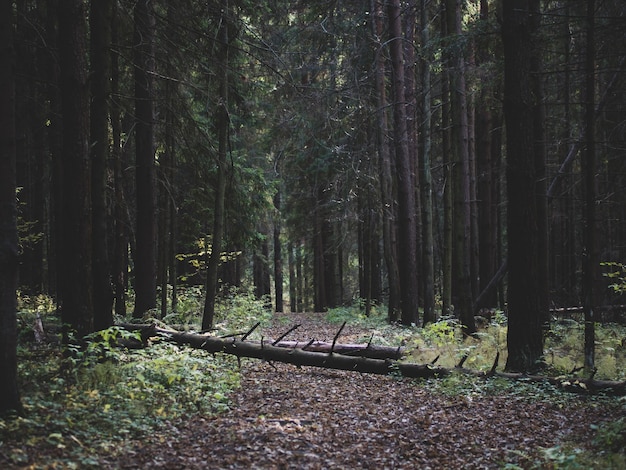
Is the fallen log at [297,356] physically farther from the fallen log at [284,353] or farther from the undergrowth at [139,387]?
the undergrowth at [139,387]

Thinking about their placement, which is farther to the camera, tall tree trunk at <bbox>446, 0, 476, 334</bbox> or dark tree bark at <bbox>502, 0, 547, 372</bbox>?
tall tree trunk at <bbox>446, 0, 476, 334</bbox>

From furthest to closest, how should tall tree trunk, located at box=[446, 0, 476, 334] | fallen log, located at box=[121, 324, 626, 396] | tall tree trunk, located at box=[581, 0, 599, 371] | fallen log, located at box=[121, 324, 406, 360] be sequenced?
tall tree trunk, located at box=[446, 0, 476, 334]
fallen log, located at box=[121, 324, 406, 360]
fallen log, located at box=[121, 324, 626, 396]
tall tree trunk, located at box=[581, 0, 599, 371]

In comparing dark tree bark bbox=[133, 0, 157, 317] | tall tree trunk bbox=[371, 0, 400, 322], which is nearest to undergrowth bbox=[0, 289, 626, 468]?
dark tree bark bbox=[133, 0, 157, 317]

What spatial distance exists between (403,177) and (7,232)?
12.9m

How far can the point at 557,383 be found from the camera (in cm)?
852

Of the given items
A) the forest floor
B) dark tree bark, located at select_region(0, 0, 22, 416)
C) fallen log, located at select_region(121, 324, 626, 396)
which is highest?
dark tree bark, located at select_region(0, 0, 22, 416)

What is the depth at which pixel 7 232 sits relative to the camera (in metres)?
5.47

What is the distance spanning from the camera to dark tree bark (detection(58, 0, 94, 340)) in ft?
26.0

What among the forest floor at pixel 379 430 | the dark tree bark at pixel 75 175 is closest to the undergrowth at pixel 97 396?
the forest floor at pixel 379 430

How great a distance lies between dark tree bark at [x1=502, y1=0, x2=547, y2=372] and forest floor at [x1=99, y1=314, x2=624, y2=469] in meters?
1.17

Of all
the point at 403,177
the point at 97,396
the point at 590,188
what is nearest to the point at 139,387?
the point at 97,396

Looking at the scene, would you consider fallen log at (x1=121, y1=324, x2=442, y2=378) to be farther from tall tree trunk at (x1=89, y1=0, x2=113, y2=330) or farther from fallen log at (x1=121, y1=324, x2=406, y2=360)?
tall tree trunk at (x1=89, y1=0, x2=113, y2=330)

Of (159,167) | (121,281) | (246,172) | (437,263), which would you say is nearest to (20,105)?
(159,167)

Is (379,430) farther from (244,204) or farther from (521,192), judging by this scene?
(244,204)
